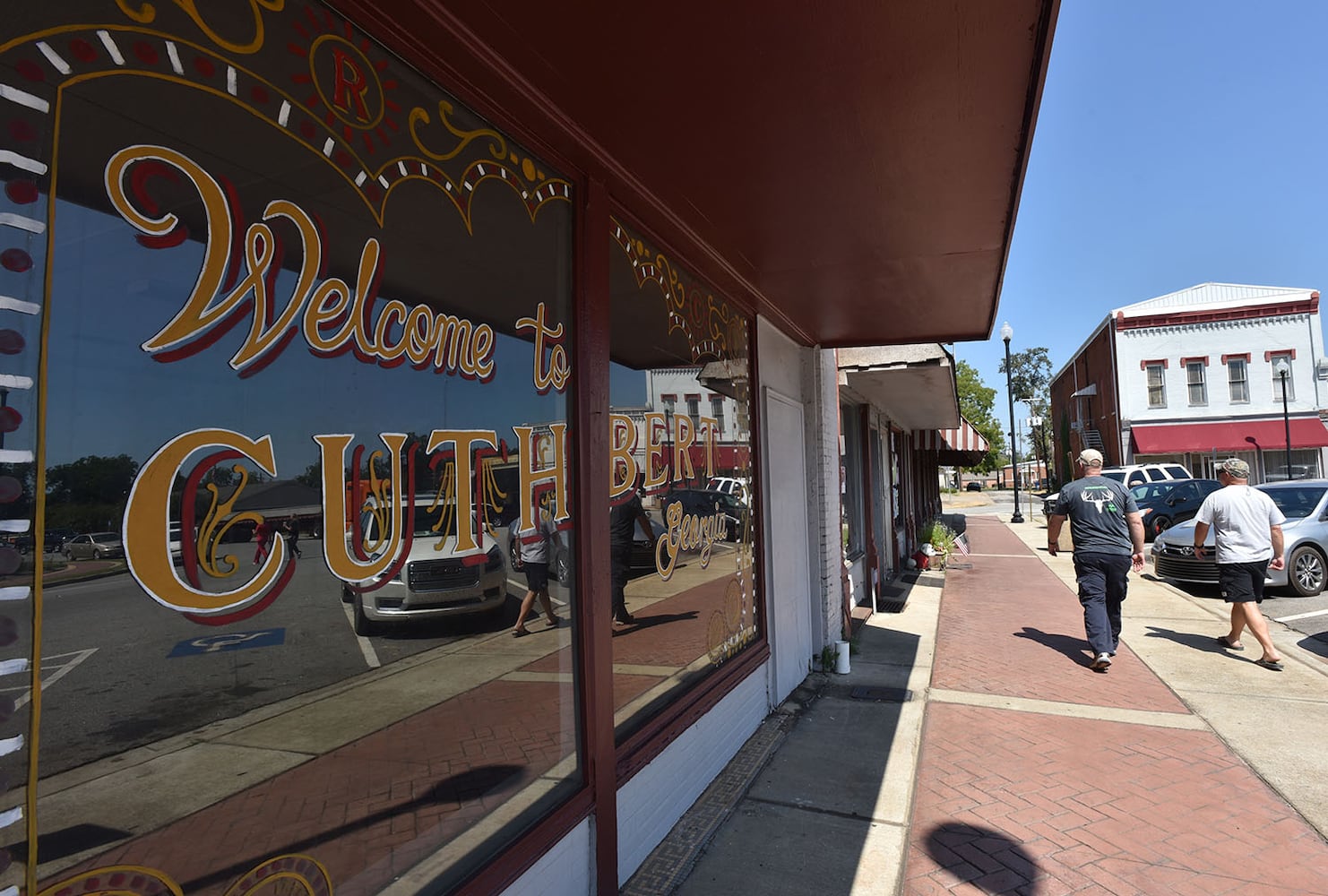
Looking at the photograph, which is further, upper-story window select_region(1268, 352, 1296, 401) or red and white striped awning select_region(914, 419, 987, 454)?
upper-story window select_region(1268, 352, 1296, 401)

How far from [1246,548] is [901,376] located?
141 inches

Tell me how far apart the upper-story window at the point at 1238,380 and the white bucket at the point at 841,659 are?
98.3 ft

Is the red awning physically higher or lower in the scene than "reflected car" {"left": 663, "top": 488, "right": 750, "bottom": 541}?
higher

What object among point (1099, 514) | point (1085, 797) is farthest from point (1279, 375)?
point (1085, 797)

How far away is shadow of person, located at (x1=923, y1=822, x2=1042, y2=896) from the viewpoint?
3084mm

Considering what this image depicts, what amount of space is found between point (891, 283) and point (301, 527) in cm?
417

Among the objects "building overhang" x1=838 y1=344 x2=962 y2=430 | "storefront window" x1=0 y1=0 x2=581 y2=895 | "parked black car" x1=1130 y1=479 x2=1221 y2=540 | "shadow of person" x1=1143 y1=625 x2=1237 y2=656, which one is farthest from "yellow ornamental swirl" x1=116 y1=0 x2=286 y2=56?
"parked black car" x1=1130 y1=479 x2=1221 y2=540

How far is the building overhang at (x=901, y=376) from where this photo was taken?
288 inches

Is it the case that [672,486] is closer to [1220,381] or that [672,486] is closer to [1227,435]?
[1227,435]

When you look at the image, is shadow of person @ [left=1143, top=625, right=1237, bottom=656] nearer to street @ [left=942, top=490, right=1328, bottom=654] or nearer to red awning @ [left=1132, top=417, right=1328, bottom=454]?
street @ [left=942, top=490, right=1328, bottom=654]

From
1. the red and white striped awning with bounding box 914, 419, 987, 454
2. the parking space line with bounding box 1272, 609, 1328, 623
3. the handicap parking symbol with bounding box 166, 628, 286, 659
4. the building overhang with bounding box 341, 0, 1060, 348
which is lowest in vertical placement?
the parking space line with bounding box 1272, 609, 1328, 623

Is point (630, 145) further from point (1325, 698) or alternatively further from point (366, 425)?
point (1325, 698)

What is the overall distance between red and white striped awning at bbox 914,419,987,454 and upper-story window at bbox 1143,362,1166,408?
14.9 meters

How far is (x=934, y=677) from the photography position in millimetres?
6164
